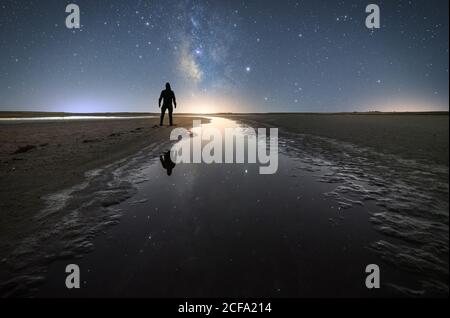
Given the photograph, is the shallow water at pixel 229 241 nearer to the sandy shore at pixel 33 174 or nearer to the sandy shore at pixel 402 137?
the sandy shore at pixel 33 174

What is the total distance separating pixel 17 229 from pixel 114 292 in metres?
1.82

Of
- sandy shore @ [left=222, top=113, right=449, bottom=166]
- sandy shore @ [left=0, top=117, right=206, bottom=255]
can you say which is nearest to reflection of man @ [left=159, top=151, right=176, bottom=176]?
sandy shore @ [left=0, top=117, right=206, bottom=255]

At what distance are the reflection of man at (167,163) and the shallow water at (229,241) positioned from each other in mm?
1221

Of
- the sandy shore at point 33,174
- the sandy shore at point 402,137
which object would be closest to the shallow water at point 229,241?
the sandy shore at point 33,174

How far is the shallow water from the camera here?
1936 mm

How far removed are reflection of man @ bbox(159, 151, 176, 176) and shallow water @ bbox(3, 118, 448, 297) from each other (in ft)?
4.01

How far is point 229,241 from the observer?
8.45ft

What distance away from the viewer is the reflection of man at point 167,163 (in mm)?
5854

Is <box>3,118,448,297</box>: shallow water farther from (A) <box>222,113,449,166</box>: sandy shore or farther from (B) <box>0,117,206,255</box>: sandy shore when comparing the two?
(A) <box>222,113,449,166</box>: sandy shore

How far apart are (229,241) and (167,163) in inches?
169

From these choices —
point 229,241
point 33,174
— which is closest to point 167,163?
point 33,174

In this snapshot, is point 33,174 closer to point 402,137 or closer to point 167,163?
point 167,163

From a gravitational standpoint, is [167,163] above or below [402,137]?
below

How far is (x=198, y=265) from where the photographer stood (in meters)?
2.16
